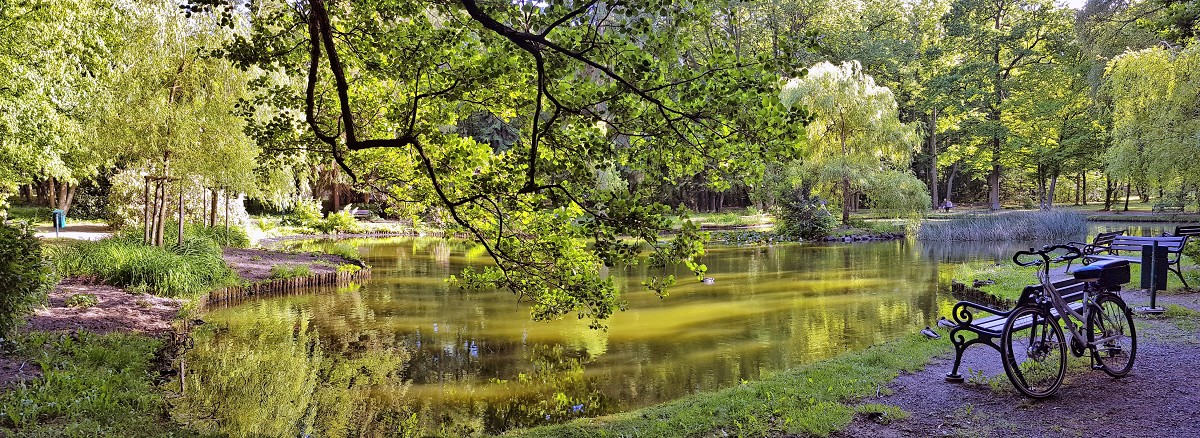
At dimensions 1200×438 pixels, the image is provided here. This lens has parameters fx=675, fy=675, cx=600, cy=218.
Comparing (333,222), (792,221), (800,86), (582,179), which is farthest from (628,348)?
(333,222)

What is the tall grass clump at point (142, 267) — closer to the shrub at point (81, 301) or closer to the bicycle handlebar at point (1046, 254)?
the shrub at point (81, 301)

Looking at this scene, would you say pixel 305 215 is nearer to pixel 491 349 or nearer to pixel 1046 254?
pixel 491 349

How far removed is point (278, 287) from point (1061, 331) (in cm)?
1313

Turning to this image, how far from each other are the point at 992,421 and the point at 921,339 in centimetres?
321

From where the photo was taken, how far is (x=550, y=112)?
5145 millimetres

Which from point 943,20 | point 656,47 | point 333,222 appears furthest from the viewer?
point 943,20

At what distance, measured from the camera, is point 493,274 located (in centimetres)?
578

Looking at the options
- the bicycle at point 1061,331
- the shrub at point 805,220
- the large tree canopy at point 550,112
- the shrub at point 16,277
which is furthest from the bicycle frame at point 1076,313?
the shrub at point 805,220

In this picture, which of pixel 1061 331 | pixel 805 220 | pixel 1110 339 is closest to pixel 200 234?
pixel 1061 331

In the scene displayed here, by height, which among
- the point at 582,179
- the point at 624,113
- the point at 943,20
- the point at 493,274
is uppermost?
the point at 943,20

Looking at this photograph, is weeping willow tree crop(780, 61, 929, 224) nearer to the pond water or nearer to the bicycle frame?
the pond water

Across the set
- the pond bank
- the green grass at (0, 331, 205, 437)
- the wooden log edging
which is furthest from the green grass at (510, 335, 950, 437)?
the wooden log edging

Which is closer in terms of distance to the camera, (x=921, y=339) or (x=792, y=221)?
(x=921, y=339)

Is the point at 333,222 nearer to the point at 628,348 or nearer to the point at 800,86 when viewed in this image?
the point at 800,86
